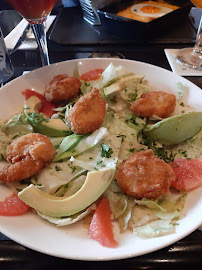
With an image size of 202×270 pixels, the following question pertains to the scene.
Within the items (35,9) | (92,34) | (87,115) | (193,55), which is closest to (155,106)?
(87,115)

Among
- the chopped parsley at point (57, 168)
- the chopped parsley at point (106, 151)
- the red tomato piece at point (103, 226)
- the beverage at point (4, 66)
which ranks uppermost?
the beverage at point (4, 66)

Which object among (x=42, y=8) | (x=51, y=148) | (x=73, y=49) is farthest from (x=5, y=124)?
(x=73, y=49)

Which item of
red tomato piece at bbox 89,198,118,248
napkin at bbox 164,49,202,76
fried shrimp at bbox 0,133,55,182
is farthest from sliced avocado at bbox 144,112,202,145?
napkin at bbox 164,49,202,76

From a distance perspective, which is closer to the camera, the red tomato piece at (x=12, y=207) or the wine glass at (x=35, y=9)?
the red tomato piece at (x=12, y=207)

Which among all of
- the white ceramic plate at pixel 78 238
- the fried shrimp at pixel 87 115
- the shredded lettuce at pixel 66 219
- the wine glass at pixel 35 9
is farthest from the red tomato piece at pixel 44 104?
the shredded lettuce at pixel 66 219

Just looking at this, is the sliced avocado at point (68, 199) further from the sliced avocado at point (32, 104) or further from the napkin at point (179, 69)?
the napkin at point (179, 69)

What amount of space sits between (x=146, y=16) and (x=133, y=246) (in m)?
2.88

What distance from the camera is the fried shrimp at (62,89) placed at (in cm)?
158

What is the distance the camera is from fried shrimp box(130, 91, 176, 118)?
1474 millimetres

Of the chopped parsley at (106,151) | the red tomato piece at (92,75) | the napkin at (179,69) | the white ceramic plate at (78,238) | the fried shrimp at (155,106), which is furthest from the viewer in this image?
the napkin at (179,69)

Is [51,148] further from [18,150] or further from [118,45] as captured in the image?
[118,45]

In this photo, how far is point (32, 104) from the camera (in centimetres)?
155

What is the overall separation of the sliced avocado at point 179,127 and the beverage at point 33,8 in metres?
1.05

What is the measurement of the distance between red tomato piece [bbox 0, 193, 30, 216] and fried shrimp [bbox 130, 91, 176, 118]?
0.90m
